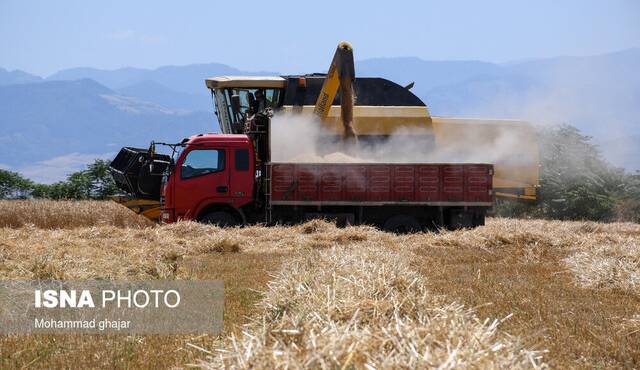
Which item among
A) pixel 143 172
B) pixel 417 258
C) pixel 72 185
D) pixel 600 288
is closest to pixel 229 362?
pixel 600 288

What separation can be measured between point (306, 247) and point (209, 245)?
6.69 feet

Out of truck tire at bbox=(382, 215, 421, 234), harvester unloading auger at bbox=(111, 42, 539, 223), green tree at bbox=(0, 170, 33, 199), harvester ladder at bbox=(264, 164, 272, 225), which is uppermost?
harvester unloading auger at bbox=(111, 42, 539, 223)

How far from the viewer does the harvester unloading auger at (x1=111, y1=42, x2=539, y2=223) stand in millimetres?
19516

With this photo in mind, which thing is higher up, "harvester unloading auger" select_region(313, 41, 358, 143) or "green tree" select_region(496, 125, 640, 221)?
"harvester unloading auger" select_region(313, 41, 358, 143)

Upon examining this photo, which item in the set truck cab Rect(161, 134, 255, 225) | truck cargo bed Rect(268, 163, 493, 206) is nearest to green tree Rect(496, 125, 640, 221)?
truck cargo bed Rect(268, 163, 493, 206)

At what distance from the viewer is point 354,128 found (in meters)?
20.2

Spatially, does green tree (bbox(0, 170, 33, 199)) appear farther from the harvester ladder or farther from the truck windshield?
the harvester ladder

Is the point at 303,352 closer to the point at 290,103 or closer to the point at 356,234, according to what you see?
the point at 356,234

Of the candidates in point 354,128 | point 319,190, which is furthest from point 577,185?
point 319,190

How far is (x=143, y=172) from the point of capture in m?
19.4

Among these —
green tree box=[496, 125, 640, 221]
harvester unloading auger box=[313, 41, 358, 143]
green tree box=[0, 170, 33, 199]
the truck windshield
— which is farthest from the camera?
green tree box=[0, 170, 33, 199]

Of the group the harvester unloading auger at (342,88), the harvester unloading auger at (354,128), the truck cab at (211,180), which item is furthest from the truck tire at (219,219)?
the harvester unloading auger at (342,88)

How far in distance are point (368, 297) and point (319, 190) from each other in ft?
40.9

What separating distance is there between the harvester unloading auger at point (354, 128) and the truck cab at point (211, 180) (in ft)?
1.58
